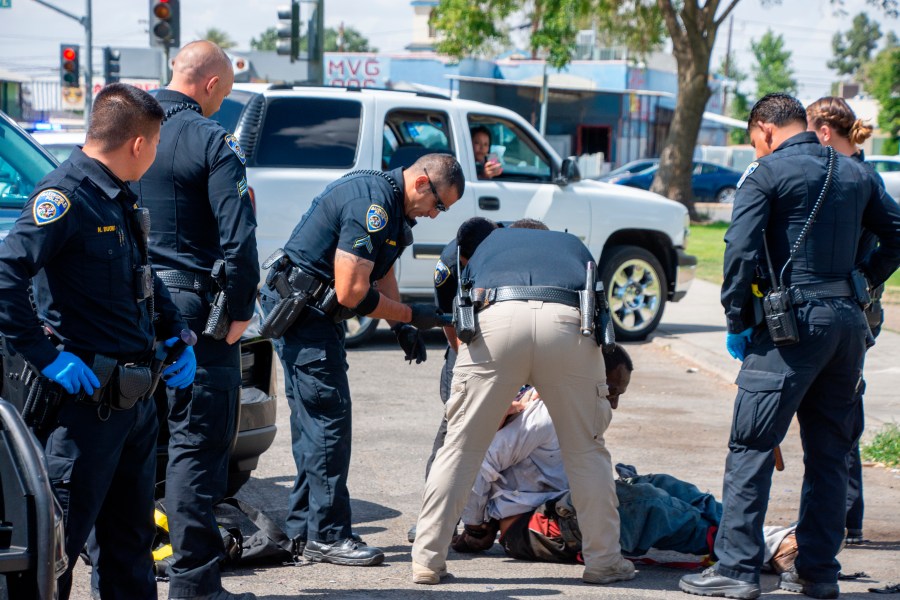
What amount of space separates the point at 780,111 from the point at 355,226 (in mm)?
1814

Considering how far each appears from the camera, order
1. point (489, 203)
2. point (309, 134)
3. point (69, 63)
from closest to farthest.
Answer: point (309, 134)
point (489, 203)
point (69, 63)

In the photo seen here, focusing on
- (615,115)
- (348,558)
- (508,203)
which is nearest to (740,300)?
(348,558)

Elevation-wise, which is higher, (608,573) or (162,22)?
(162,22)

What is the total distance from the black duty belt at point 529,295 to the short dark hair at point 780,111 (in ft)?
3.50

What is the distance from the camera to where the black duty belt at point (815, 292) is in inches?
177

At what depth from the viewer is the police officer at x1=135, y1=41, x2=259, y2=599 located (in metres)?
4.19

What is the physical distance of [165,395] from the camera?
434 centimetres

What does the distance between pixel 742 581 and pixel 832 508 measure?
490 millimetres

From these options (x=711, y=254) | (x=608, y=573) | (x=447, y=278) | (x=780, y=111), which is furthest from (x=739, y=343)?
(x=711, y=254)

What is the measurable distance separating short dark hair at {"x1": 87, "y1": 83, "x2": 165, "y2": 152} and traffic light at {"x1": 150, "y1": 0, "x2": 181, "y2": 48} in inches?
505

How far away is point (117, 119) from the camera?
3521 mm

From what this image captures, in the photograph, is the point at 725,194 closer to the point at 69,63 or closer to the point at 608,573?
the point at 69,63

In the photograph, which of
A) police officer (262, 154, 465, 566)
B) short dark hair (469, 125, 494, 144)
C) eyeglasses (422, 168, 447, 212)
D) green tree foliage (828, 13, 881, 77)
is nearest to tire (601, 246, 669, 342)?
short dark hair (469, 125, 494, 144)

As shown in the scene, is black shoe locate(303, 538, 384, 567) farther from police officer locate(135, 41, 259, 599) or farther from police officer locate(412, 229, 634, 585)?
police officer locate(135, 41, 259, 599)
